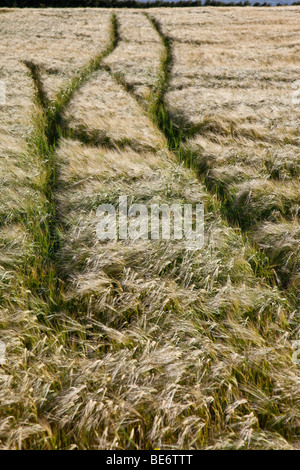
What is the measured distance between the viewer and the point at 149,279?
316cm

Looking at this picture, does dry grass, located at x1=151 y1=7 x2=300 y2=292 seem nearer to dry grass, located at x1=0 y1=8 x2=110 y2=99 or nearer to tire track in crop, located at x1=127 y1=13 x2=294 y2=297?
tire track in crop, located at x1=127 y1=13 x2=294 y2=297

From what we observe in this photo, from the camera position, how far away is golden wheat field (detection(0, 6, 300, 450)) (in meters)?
2.21

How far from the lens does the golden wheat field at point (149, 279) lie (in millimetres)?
→ 2215

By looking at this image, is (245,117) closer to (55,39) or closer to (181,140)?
(181,140)

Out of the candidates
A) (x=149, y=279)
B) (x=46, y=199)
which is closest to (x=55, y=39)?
(x=46, y=199)

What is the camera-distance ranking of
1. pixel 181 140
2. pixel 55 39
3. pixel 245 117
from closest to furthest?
1. pixel 181 140
2. pixel 245 117
3. pixel 55 39

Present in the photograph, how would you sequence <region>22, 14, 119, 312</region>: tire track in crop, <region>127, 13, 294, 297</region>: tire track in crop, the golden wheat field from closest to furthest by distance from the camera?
1. the golden wheat field
2. <region>22, 14, 119, 312</region>: tire track in crop
3. <region>127, 13, 294, 297</region>: tire track in crop

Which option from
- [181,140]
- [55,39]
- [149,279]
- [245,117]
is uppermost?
[55,39]

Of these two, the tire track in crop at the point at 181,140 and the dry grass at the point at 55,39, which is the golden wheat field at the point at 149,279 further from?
the dry grass at the point at 55,39

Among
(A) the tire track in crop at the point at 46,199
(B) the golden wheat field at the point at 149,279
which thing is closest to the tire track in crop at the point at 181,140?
(B) the golden wheat field at the point at 149,279

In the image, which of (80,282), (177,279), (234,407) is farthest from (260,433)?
(80,282)

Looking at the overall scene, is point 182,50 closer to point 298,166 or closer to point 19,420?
point 298,166

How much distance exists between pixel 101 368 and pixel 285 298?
166 cm

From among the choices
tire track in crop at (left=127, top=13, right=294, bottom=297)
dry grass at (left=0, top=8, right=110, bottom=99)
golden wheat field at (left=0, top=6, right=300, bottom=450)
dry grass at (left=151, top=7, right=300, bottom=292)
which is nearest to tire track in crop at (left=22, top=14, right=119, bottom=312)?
golden wheat field at (left=0, top=6, right=300, bottom=450)
